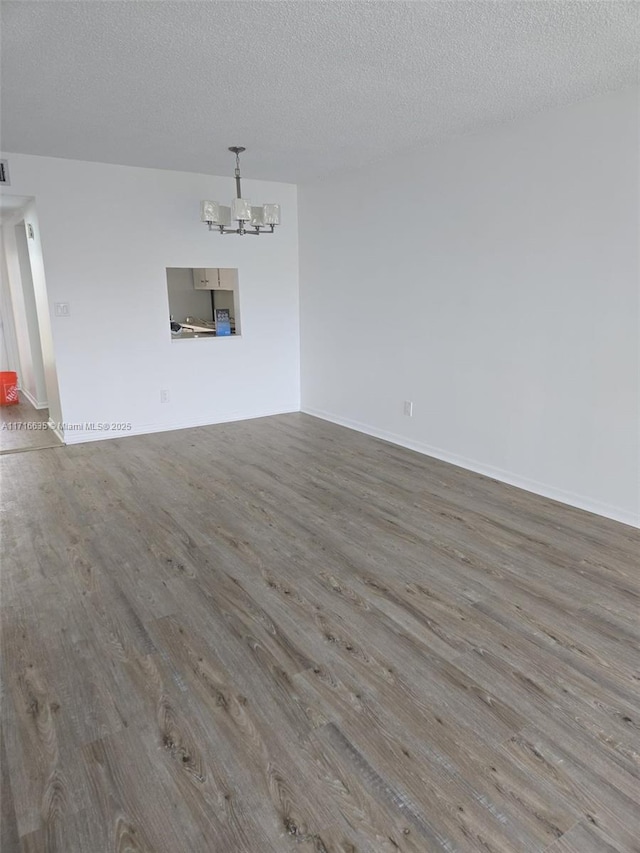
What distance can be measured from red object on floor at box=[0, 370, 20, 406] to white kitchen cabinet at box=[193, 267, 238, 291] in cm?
290

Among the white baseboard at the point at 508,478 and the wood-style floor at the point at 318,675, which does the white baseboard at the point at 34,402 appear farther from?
the white baseboard at the point at 508,478

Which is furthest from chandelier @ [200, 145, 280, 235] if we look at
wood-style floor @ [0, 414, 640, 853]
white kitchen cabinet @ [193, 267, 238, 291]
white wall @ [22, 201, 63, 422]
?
wood-style floor @ [0, 414, 640, 853]

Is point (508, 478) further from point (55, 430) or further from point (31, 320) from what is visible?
point (31, 320)

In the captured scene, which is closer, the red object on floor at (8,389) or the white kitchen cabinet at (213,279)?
the red object on floor at (8,389)

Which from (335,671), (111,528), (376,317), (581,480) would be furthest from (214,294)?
(335,671)

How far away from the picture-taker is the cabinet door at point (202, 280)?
7848 millimetres

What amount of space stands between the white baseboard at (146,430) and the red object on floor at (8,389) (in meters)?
2.49

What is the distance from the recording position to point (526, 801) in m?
1.47

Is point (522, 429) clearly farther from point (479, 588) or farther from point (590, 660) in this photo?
point (590, 660)

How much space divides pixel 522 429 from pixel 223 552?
225cm

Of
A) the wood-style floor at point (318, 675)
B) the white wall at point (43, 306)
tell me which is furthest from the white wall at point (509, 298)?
the white wall at point (43, 306)

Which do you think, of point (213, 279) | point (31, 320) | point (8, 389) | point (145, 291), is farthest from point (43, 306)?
point (213, 279)

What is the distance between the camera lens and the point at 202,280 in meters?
8.03

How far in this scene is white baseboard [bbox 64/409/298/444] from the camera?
4902 millimetres
